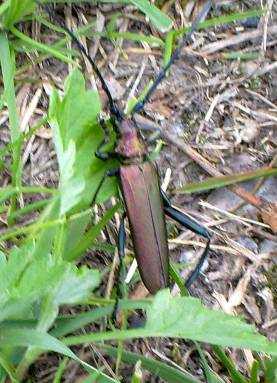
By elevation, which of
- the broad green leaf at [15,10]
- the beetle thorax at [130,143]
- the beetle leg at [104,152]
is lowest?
the beetle thorax at [130,143]

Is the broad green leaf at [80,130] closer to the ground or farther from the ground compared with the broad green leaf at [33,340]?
farther from the ground

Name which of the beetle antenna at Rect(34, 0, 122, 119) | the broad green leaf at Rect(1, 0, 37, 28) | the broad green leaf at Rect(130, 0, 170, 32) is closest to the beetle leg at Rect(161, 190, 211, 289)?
the beetle antenna at Rect(34, 0, 122, 119)

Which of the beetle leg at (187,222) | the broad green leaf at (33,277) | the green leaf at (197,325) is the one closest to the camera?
the broad green leaf at (33,277)

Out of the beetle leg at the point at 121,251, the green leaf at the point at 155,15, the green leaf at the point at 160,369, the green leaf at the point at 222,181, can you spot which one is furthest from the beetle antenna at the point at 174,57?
the green leaf at the point at 160,369

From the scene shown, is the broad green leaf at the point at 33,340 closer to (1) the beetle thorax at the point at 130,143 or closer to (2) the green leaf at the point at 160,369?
(2) the green leaf at the point at 160,369

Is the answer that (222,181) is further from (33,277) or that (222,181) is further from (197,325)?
(33,277)

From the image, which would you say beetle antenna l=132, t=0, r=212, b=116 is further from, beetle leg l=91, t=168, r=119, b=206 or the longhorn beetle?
beetle leg l=91, t=168, r=119, b=206

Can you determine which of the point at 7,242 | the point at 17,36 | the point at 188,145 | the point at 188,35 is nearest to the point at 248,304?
the point at 188,145

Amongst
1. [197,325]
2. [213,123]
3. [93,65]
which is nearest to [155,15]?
[93,65]

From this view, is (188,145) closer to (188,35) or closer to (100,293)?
(188,35)
